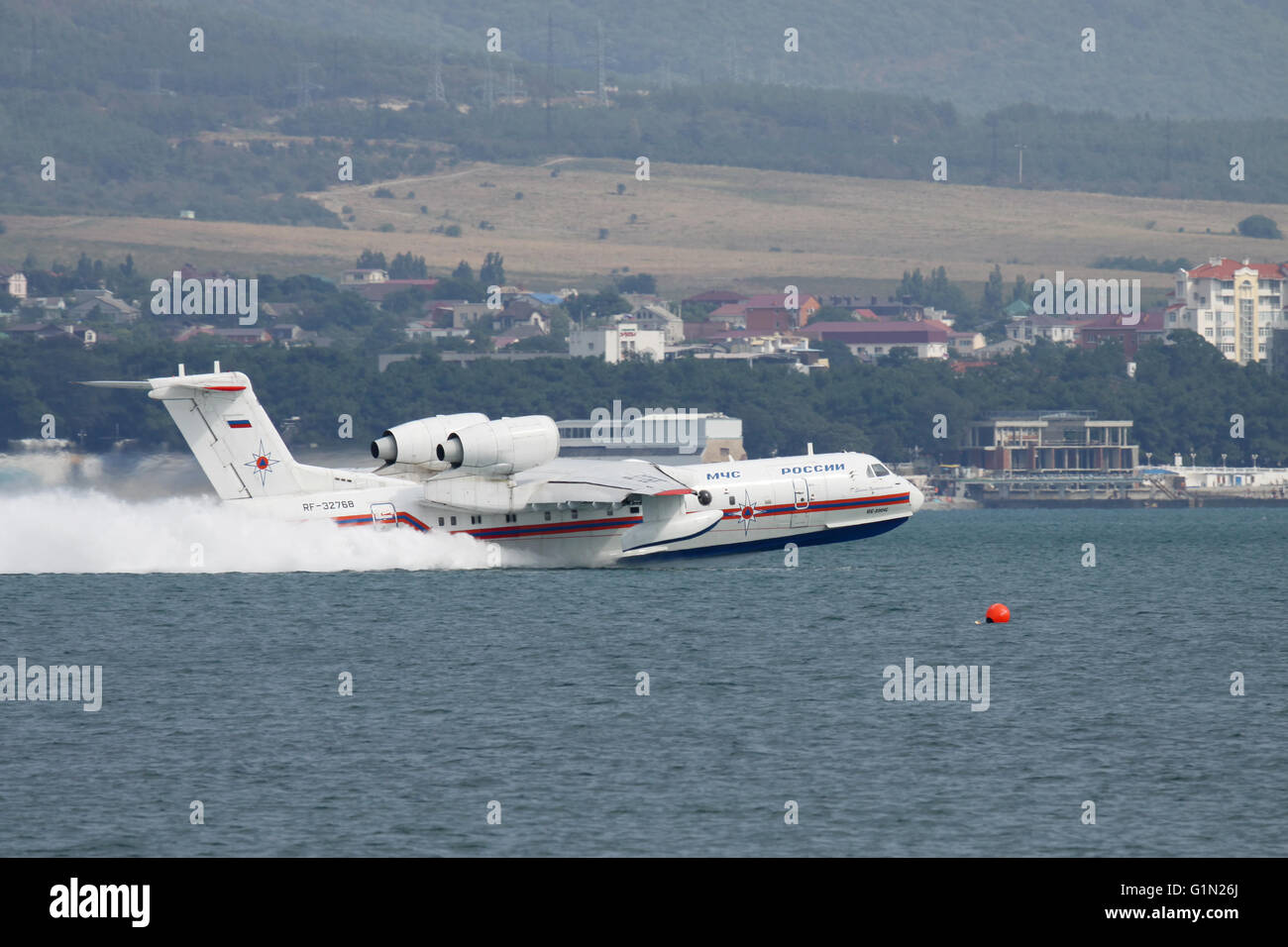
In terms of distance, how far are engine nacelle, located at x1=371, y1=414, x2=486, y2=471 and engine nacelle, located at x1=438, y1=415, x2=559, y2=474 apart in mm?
210

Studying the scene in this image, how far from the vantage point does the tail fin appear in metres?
54.0

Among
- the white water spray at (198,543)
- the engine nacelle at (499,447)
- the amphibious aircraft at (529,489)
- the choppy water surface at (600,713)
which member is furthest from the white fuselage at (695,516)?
the engine nacelle at (499,447)

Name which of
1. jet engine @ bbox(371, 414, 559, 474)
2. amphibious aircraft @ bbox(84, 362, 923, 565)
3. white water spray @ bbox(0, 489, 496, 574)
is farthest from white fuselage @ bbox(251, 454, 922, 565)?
jet engine @ bbox(371, 414, 559, 474)

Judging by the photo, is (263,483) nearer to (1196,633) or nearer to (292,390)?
(1196,633)

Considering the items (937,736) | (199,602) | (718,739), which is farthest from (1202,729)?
(199,602)

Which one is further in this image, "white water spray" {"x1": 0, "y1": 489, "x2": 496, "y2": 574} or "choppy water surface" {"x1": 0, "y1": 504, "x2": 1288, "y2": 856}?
"white water spray" {"x1": 0, "y1": 489, "x2": 496, "y2": 574}

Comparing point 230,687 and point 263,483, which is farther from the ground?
point 263,483

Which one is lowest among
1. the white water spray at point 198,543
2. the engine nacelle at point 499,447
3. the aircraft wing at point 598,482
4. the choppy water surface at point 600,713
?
the choppy water surface at point 600,713

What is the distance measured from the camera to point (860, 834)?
87.0 ft

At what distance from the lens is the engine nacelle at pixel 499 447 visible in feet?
179

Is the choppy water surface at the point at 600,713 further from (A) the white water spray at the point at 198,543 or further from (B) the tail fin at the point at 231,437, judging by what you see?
(B) the tail fin at the point at 231,437

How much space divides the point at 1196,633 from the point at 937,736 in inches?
774

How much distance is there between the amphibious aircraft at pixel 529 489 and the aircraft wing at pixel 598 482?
0.14ft

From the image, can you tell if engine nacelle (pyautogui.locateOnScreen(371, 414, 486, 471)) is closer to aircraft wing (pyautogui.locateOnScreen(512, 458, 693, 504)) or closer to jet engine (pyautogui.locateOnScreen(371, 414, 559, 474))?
jet engine (pyautogui.locateOnScreen(371, 414, 559, 474))
